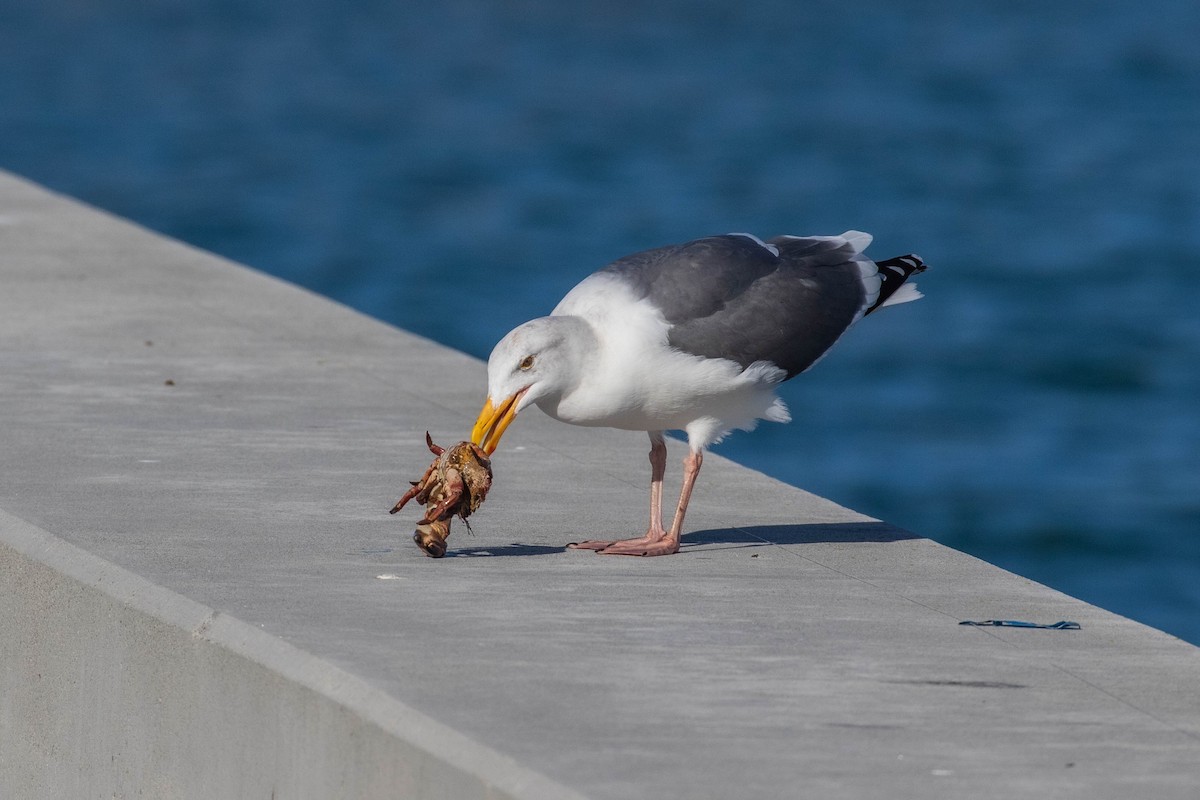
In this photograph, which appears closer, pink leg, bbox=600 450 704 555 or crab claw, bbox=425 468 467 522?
crab claw, bbox=425 468 467 522

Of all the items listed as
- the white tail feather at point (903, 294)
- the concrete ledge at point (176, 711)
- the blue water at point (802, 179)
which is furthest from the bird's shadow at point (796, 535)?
the blue water at point (802, 179)

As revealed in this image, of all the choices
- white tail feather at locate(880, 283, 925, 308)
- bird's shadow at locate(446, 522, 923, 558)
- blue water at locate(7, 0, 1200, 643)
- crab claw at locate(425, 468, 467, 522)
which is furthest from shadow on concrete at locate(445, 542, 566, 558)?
blue water at locate(7, 0, 1200, 643)

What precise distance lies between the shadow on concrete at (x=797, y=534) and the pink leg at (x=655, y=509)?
13cm

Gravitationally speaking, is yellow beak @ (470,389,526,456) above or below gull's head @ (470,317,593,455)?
below

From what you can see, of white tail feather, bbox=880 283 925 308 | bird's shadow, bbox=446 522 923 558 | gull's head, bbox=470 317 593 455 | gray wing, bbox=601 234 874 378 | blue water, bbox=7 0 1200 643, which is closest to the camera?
gull's head, bbox=470 317 593 455

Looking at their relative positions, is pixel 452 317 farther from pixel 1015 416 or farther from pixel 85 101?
pixel 85 101

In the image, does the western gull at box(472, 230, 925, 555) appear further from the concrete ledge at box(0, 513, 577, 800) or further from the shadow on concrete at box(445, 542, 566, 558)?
the concrete ledge at box(0, 513, 577, 800)

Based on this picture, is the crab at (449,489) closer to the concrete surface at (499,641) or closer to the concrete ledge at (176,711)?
the concrete surface at (499,641)

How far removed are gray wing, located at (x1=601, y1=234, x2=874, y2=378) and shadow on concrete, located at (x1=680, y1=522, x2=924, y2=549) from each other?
0.49 m

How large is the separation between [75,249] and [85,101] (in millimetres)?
22165

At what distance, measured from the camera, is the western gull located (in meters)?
5.57

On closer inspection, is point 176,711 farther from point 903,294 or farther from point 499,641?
point 903,294

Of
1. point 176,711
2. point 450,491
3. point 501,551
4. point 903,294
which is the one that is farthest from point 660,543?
point 176,711

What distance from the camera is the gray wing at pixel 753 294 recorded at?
Answer: 5.80 m
